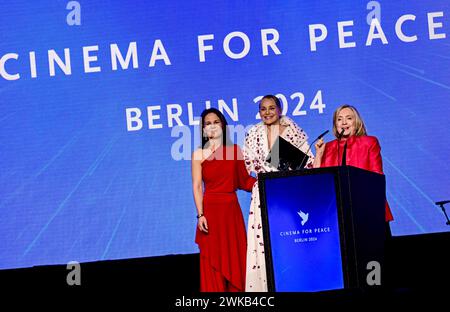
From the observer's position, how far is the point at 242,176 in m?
5.77

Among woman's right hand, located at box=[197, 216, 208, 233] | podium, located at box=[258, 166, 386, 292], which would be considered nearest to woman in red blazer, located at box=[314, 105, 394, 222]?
podium, located at box=[258, 166, 386, 292]

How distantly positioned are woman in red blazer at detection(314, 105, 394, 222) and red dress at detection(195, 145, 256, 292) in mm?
858

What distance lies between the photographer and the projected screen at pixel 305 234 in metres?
3.87

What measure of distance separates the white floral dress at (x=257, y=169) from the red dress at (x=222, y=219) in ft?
0.41

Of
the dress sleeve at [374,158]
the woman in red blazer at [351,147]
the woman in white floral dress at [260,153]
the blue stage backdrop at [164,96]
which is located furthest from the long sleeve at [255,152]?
the dress sleeve at [374,158]

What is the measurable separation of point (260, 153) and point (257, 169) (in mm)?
99

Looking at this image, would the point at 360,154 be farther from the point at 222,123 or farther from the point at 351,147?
the point at 222,123

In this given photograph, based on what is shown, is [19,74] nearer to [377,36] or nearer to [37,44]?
[37,44]

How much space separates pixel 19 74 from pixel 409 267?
9.70 ft

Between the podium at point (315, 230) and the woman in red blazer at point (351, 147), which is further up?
the woman in red blazer at point (351, 147)

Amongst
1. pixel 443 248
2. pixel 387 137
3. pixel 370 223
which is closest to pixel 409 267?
pixel 443 248

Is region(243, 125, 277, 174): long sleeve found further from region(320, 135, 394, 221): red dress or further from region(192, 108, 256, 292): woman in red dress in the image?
region(320, 135, 394, 221): red dress

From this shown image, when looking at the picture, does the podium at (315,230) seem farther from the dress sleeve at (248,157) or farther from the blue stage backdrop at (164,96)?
the blue stage backdrop at (164,96)

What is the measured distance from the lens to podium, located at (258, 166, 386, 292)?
152 inches
